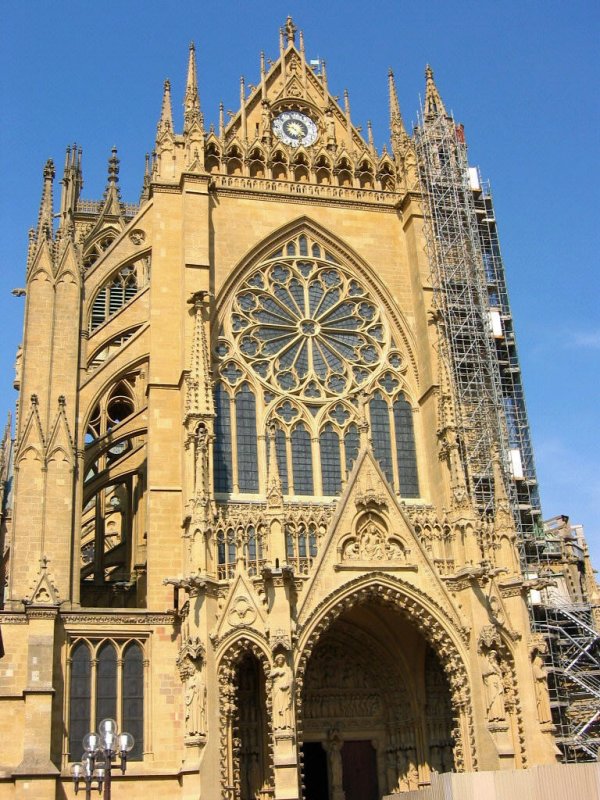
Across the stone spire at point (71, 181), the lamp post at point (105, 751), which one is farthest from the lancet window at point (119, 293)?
the lamp post at point (105, 751)

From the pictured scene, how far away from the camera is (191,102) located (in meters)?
30.6

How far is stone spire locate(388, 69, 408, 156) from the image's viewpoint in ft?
106

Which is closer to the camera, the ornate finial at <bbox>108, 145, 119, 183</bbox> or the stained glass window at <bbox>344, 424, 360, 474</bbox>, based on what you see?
the stained glass window at <bbox>344, 424, 360, 474</bbox>

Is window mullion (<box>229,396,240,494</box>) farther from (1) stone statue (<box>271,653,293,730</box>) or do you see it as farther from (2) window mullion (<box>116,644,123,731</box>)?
(1) stone statue (<box>271,653,293,730</box>)

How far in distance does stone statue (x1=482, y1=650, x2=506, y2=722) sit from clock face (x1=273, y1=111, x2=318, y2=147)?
17439mm

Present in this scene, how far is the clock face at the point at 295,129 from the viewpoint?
105 feet

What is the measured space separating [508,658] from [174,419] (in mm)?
10195

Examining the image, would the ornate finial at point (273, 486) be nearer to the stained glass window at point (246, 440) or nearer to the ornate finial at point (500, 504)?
the stained glass window at point (246, 440)

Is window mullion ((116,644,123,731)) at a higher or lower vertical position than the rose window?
lower

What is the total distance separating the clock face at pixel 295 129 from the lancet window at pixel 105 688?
16874mm

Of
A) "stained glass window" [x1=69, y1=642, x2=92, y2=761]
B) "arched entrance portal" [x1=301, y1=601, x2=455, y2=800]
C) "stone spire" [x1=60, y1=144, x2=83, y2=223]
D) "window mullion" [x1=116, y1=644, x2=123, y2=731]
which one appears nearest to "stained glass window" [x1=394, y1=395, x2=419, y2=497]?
"arched entrance portal" [x1=301, y1=601, x2=455, y2=800]

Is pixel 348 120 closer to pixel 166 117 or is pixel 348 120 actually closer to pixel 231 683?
pixel 166 117

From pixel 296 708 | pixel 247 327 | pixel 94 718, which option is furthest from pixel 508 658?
pixel 247 327

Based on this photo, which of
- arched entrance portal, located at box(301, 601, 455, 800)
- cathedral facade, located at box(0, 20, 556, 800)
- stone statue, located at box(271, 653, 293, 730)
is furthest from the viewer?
arched entrance portal, located at box(301, 601, 455, 800)
